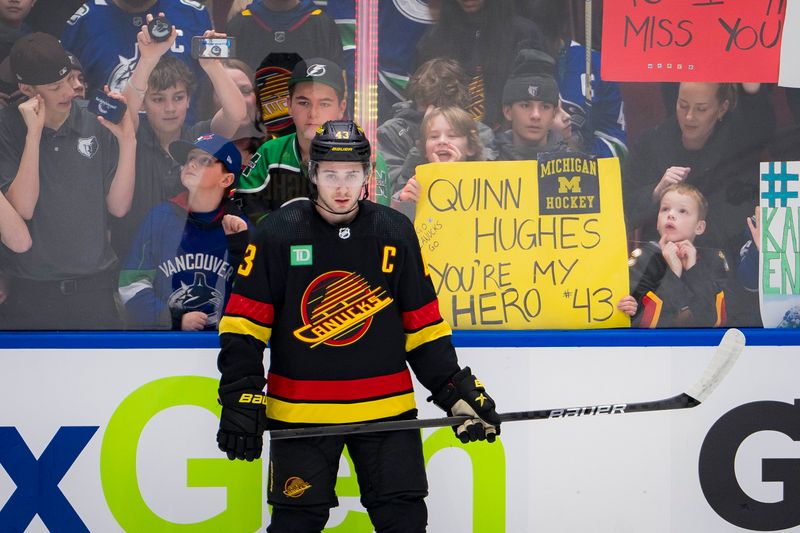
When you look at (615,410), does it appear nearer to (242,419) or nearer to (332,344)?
(332,344)

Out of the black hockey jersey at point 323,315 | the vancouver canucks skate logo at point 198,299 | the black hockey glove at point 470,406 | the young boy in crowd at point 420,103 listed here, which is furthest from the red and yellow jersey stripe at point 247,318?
the young boy in crowd at point 420,103

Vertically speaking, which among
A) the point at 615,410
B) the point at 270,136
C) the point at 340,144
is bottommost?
the point at 615,410

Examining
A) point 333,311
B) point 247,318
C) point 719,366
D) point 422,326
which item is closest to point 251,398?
point 247,318

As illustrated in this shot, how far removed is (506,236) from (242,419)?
4.60 feet

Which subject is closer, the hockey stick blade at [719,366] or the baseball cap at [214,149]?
the hockey stick blade at [719,366]

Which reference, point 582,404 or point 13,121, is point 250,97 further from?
point 582,404

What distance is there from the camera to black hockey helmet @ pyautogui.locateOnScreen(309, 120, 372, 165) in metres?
3.41

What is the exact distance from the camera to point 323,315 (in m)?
3.44

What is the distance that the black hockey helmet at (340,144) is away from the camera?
11.2 ft

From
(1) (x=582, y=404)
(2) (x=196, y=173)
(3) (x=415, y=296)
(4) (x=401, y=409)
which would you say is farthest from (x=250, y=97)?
(1) (x=582, y=404)

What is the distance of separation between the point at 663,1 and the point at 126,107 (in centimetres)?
212

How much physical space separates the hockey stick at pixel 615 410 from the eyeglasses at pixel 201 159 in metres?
1.25

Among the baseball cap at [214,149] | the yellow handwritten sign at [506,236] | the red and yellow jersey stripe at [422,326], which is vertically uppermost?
the baseball cap at [214,149]

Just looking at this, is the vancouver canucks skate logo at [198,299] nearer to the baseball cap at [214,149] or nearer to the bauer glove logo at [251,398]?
the baseball cap at [214,149]
